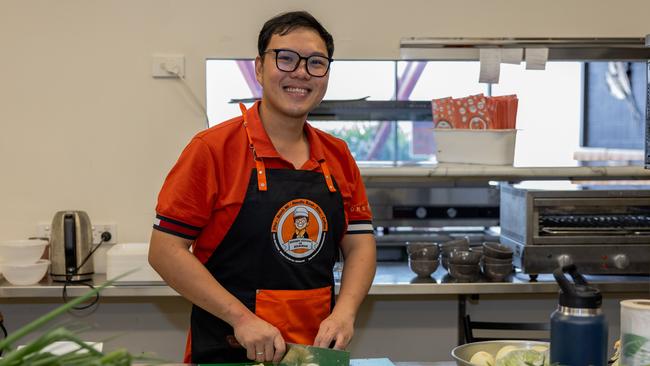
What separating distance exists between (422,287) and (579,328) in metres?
1.63

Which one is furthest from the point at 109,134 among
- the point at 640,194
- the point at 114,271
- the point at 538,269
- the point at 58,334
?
the point at 58,334

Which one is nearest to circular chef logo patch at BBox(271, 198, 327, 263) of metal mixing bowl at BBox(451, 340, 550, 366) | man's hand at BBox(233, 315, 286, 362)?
man's hand at BBox(233, 315, 286, 362)

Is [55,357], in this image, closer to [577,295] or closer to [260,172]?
[577,295]

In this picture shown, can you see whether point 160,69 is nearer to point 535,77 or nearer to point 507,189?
point 507,189

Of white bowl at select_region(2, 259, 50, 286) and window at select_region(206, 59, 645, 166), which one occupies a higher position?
window at select_region(206, 59, 645, 166)

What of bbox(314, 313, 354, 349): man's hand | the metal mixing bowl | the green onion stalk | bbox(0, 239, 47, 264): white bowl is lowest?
bbox(314, 313, 354, 349): man's hand

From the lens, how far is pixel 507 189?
132 inches

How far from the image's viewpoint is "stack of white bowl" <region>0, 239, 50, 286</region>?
3.04 metres

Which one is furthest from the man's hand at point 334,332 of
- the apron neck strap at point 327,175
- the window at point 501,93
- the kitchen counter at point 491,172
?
the window at point 501,93

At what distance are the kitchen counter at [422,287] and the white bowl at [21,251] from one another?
98mm

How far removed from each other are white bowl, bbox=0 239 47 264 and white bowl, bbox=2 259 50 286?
0.08 ft

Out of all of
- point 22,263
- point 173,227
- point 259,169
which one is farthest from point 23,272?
point 259,169

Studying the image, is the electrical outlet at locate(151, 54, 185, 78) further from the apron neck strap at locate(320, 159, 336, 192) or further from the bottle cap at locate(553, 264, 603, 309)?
the bottle cap at locate(553, 264, 603, 309)

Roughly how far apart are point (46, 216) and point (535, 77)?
4.83 meters
